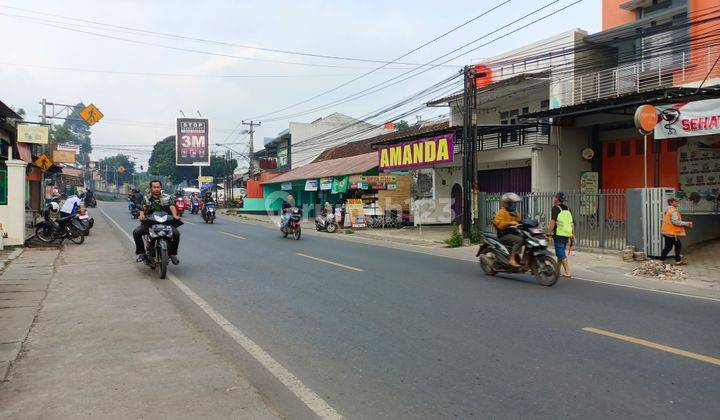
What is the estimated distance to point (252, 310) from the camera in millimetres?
6902

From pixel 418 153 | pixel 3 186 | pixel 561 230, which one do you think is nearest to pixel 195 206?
pixel 418 153

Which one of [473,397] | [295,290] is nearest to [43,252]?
[295,290]

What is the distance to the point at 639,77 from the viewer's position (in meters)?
18.3

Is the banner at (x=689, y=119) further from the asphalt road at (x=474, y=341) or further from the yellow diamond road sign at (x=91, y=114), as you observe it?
the yellow diamond road sign at (x=91, y=114)

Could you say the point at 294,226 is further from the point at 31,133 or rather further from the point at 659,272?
the point at 31,133

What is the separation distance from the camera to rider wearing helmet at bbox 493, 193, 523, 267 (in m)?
9.34

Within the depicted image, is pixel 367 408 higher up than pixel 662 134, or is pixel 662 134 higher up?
pixel 662 134

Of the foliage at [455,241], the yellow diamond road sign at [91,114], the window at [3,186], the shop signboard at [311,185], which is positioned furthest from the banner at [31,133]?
the foliage at [455,241]

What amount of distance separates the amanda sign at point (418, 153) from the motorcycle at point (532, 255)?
468 inches

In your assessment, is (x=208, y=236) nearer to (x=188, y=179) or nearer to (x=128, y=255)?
(x=128, y=255)

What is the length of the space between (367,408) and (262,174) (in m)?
44.7

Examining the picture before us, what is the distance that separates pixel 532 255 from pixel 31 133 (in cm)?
2804

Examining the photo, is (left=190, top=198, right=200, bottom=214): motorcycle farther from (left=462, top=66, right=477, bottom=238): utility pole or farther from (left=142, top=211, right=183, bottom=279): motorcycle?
(left=142, top=211, right=183, bottom=279): motorcycle

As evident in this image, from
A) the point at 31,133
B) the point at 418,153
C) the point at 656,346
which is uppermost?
the point at 31,133
